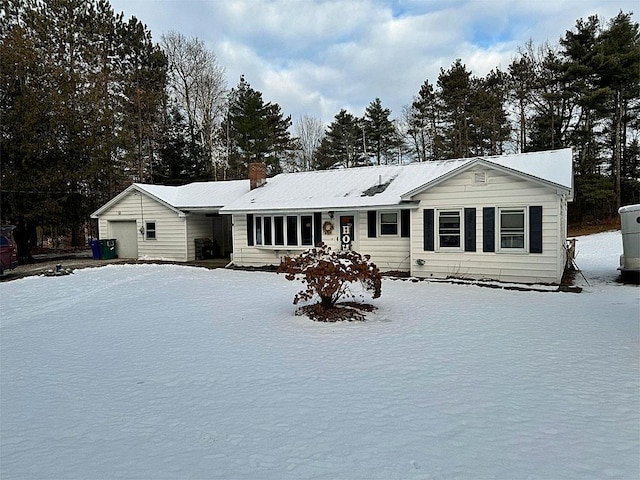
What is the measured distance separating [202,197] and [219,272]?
5.81 m

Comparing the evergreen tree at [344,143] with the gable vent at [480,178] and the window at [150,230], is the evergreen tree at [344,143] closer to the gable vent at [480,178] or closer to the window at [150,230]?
the window at [150,230]

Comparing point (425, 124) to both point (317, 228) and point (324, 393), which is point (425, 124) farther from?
point (324, 393)

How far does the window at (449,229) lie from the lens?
13.5 metres

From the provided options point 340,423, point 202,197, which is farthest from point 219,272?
point 340,423

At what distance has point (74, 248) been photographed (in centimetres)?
3033

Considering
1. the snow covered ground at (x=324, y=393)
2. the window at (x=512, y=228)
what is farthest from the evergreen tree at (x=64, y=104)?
the window at (x=512, y=228)

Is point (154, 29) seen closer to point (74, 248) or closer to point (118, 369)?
point (74, 248)

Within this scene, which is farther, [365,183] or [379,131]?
[379,131]

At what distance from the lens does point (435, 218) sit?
45.0 feet

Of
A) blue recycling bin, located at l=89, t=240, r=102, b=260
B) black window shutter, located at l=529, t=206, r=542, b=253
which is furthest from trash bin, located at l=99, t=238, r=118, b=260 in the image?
black window shutter, located at l=529, t=206, r=542, b=253

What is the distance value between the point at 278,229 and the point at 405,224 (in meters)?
5.37

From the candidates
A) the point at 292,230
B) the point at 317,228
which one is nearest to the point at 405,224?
the point at 317,228

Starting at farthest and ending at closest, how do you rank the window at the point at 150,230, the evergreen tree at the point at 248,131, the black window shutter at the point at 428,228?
the evergreen tree at the point at 248,131 → the window at the point at 150,230 → the black window shutter at the point at 428,228

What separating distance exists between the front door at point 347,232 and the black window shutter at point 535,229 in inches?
245
